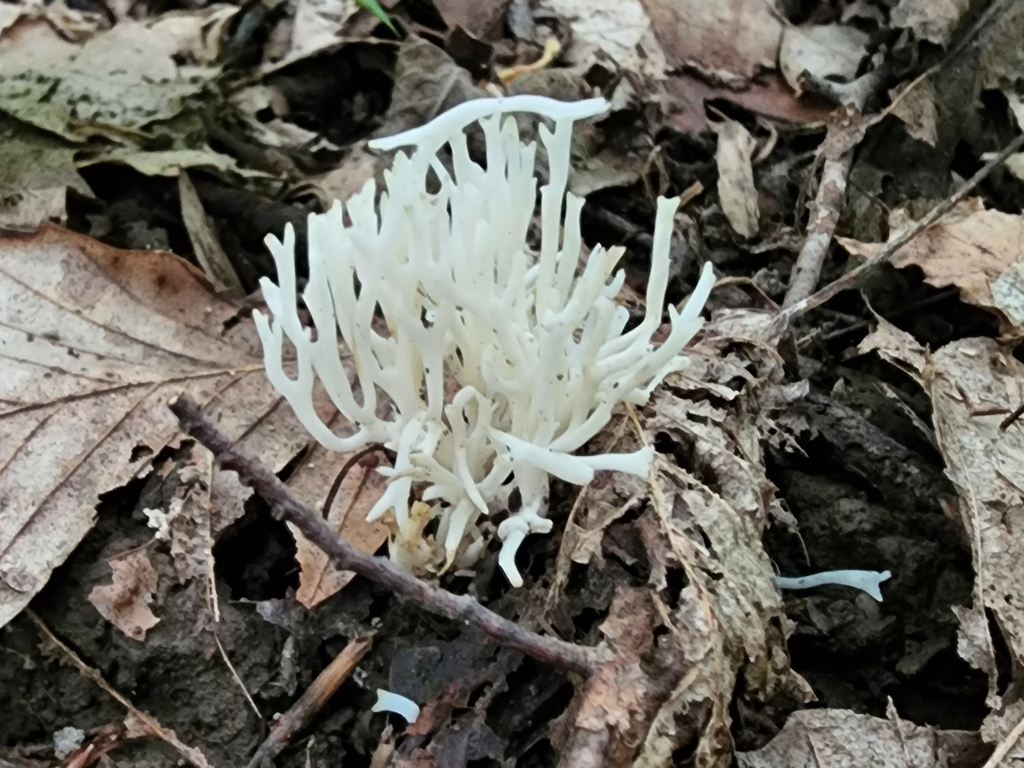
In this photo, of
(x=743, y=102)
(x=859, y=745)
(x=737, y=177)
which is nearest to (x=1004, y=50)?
(x=743, y=102)

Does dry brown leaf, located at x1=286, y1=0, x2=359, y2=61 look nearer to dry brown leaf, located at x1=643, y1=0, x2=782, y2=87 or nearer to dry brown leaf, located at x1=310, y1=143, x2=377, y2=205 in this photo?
dry brown leaf, located at x1=310, y1=143, x2=377, y2=205

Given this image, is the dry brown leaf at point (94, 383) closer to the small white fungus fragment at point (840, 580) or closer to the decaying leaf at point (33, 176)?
the decaying leaf at point (33, 176)

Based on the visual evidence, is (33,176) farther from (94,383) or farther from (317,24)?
(317,24)

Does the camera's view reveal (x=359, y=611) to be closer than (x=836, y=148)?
Yes

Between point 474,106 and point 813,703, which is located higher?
point 474,106

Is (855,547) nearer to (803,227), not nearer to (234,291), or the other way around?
(803,227)

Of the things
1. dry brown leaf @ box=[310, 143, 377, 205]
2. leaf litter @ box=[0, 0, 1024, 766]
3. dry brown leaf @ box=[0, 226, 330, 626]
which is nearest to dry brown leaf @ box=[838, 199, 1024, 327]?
leaf litter @ box=[0, 0, 1024, 766]

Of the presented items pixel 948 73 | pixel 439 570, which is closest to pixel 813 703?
pixel 439 570
